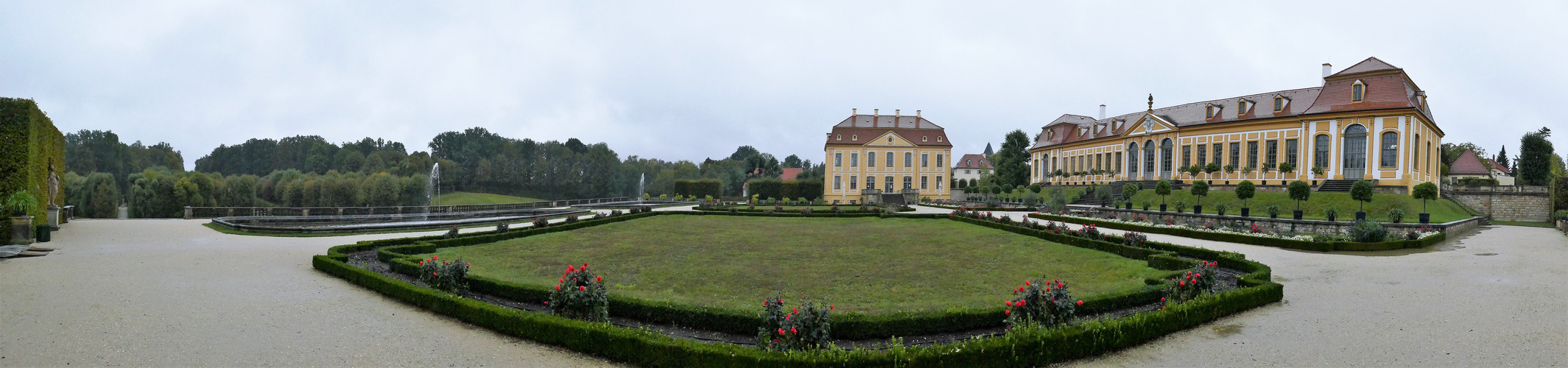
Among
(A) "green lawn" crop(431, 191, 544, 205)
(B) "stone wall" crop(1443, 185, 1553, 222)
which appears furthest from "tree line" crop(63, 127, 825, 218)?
(B) "stone wall" crop(1443, 185, 1553, 222)

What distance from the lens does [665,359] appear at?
210 inches

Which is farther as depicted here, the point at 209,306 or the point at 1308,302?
the point at 1308,302

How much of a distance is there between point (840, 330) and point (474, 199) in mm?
66019

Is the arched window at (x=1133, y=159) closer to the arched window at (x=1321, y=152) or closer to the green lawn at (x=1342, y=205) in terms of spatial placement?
the green lawn at (x=1342, y=205)

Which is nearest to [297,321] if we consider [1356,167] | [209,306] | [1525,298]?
[209,306]

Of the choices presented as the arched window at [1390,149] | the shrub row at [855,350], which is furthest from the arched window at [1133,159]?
the shrub row at [855,350]

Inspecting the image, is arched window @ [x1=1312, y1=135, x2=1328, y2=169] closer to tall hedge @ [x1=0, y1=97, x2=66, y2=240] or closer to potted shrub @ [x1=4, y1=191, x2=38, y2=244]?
potted shrub @ [x1=4, y1=191, x2=38, y2=244]

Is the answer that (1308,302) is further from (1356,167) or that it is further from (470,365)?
(1356,167)

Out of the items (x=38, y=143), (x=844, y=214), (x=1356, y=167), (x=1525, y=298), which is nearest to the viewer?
(x=1525, y=298)

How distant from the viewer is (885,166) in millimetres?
51844

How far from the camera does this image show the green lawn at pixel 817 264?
8883mm

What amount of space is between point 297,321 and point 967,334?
7157mm

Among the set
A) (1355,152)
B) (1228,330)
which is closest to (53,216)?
(1228,330)

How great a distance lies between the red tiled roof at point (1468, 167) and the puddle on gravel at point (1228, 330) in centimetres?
5631
